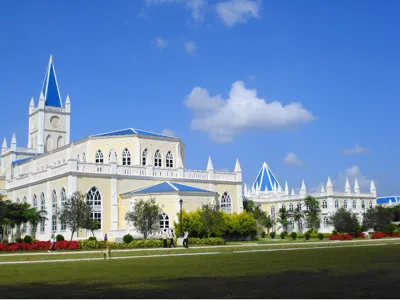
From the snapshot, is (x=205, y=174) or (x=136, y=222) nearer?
(x=136, y=222)

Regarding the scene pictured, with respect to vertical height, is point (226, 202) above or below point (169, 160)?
below

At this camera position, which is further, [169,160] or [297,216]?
[297,216]

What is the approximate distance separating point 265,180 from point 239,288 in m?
107

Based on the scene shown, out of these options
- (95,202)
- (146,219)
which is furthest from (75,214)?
(95,202)

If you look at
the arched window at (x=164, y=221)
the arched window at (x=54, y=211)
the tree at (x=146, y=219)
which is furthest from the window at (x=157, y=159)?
the tree at (x=146, y=219)

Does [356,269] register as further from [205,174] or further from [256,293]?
[205,174]

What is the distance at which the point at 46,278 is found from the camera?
1588cm

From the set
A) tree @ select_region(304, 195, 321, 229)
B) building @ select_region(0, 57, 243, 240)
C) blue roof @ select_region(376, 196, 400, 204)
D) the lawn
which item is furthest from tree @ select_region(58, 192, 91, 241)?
blue roof @ select_region(376, 196, 400, 204)

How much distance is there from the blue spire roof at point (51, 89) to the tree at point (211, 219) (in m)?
53.6

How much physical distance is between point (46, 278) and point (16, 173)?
230 feet

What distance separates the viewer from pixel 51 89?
96.2 metres

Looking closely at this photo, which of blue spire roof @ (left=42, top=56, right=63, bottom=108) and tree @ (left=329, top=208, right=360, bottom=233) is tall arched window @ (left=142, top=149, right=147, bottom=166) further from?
blue spire roof @ (left=42, top=56, right=63, bottom=108)

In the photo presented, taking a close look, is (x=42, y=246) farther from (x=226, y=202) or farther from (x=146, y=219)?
(x=226, y=202)

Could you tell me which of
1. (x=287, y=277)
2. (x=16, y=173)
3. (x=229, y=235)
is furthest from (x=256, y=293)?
(x=16, y=173)
